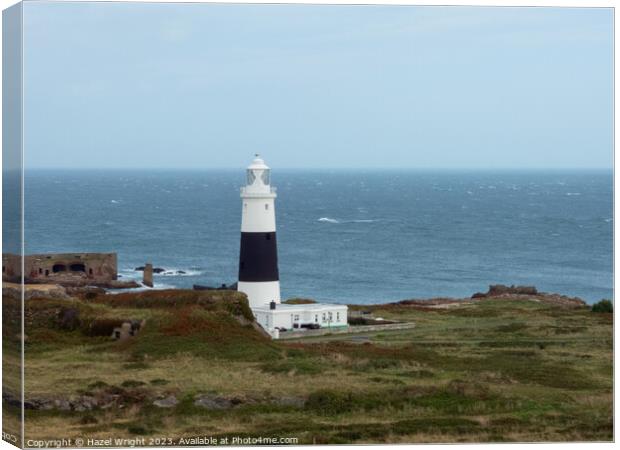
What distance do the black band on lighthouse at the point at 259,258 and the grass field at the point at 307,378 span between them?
11.6 feet

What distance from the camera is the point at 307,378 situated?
85.5ft

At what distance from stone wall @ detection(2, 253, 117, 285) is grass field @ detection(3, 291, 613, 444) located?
611 inches

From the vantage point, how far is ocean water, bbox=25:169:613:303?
6169 cm

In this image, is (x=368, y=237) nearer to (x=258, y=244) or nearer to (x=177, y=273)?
(x=177, y=273)

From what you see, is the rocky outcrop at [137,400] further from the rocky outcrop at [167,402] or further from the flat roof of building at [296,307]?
the flat roof of building at [296,307]

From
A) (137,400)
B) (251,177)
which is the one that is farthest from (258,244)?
(137,400)

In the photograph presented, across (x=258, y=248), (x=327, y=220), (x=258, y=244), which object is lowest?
(x=327, y=220)

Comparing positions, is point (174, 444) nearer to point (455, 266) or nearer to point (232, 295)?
point (232, 295)

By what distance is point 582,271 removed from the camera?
190 ft

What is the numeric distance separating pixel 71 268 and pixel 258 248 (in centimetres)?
1780

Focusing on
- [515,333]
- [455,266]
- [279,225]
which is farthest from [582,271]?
[279,225]

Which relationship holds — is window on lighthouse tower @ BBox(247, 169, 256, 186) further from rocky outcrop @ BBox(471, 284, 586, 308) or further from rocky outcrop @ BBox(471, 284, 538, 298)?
rocky outcrop @ BBox(471, 284, 538, 298)

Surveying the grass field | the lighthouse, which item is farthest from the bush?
the lighthouse

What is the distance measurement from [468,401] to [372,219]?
74.7 metres
